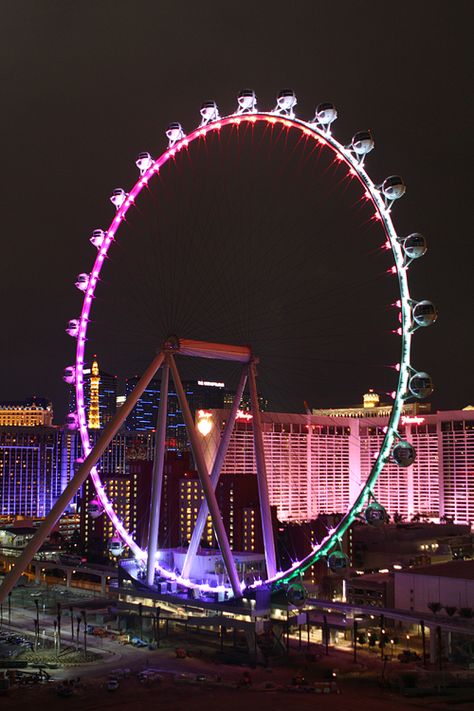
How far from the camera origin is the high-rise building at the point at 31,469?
123 metres

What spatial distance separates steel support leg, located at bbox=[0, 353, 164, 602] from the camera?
3173 cm

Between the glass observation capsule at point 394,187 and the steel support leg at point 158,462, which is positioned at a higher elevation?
the glass observation capsule at point 394,187

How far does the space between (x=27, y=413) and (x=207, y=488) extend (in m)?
151

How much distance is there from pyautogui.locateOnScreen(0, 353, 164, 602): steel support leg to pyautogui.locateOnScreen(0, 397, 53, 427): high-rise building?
148 meters

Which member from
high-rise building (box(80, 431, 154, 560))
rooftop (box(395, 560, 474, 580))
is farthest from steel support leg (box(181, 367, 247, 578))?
high-rise building (box(80, 431, 154, 560))

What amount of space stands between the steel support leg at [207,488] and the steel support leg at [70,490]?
1.49 meters

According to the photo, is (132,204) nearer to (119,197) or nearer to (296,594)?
(119,197)

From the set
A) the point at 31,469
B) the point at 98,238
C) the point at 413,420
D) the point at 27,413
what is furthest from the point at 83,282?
the point at 27,413

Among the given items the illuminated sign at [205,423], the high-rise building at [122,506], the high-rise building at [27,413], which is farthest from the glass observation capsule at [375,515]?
the high-rise building at [27,413]

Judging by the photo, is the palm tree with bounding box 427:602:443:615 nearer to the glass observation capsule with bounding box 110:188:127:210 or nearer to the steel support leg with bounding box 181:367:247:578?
the steel support leg with bounding box 181:367:247:578

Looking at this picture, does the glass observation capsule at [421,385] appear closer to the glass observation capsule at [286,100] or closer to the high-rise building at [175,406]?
the glass observation capsule at [286,100]

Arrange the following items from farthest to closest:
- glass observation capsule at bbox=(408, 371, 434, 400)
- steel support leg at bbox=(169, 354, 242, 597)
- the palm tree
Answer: the palm tree < steel support leg at bbox=(169, 354, 242, 597) < glass observation capsule at bbox=(408, 371, 434, 400)

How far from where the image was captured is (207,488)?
36219 millimetres

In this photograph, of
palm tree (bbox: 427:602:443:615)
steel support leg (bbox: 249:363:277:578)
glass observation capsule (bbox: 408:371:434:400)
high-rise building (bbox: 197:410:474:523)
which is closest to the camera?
glass observation capsule (bbox: 408:371:434:400)
